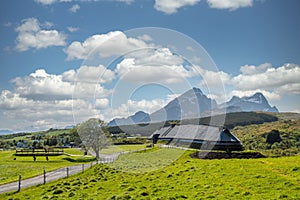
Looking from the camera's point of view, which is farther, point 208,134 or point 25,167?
point 208,134

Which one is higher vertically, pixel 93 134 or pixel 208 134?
pixel 93 134

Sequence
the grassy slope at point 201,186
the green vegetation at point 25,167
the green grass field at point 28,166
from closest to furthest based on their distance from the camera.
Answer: the grassy slope at point 201,186 < the green vegetation at point 25,167 < the green grass field at point 28,166

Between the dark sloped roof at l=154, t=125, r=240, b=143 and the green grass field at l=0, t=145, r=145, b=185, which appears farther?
the dark sloped roof at l=154, t=125, r=240, b=143

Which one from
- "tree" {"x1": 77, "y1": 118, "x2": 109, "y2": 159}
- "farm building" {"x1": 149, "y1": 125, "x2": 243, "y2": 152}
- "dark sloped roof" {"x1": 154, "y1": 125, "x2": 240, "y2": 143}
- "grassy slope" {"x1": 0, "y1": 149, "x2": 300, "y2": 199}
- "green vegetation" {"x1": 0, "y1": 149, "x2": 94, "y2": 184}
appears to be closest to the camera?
"grassy slope" {"x1": 0, "y1": 149, "x2": 300, "y2": 199}

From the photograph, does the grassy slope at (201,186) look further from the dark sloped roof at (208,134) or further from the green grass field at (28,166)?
the dark sloped roof at (208,134)

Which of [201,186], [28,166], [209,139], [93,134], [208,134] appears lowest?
[28,166]

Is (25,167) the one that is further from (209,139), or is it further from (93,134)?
(209,139)

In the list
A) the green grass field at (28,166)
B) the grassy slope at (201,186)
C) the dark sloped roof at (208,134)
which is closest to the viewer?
the grassy slope at (201,186)

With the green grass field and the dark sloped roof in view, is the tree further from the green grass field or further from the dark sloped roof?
the dark sloped roof

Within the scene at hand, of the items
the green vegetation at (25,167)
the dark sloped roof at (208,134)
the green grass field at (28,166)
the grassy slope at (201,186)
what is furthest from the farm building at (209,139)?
the grassy slope at (201,186)

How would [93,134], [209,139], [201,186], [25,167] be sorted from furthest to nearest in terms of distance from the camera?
[93,134], [209,139], [25,167], [201,186]

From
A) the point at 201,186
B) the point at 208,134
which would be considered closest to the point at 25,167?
the point at 208,134

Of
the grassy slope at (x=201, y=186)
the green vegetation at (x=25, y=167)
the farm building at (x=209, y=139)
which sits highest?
the farm building at (x=209, y=139)

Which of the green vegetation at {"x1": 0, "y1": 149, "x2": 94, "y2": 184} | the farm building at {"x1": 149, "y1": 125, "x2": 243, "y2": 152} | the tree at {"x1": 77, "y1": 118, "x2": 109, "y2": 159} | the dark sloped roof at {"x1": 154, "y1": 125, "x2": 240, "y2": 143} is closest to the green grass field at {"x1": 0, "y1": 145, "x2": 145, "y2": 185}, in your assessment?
the green vegetation at {"x1": 0, "y1": 149, "x2": 94, "y2": 184}
